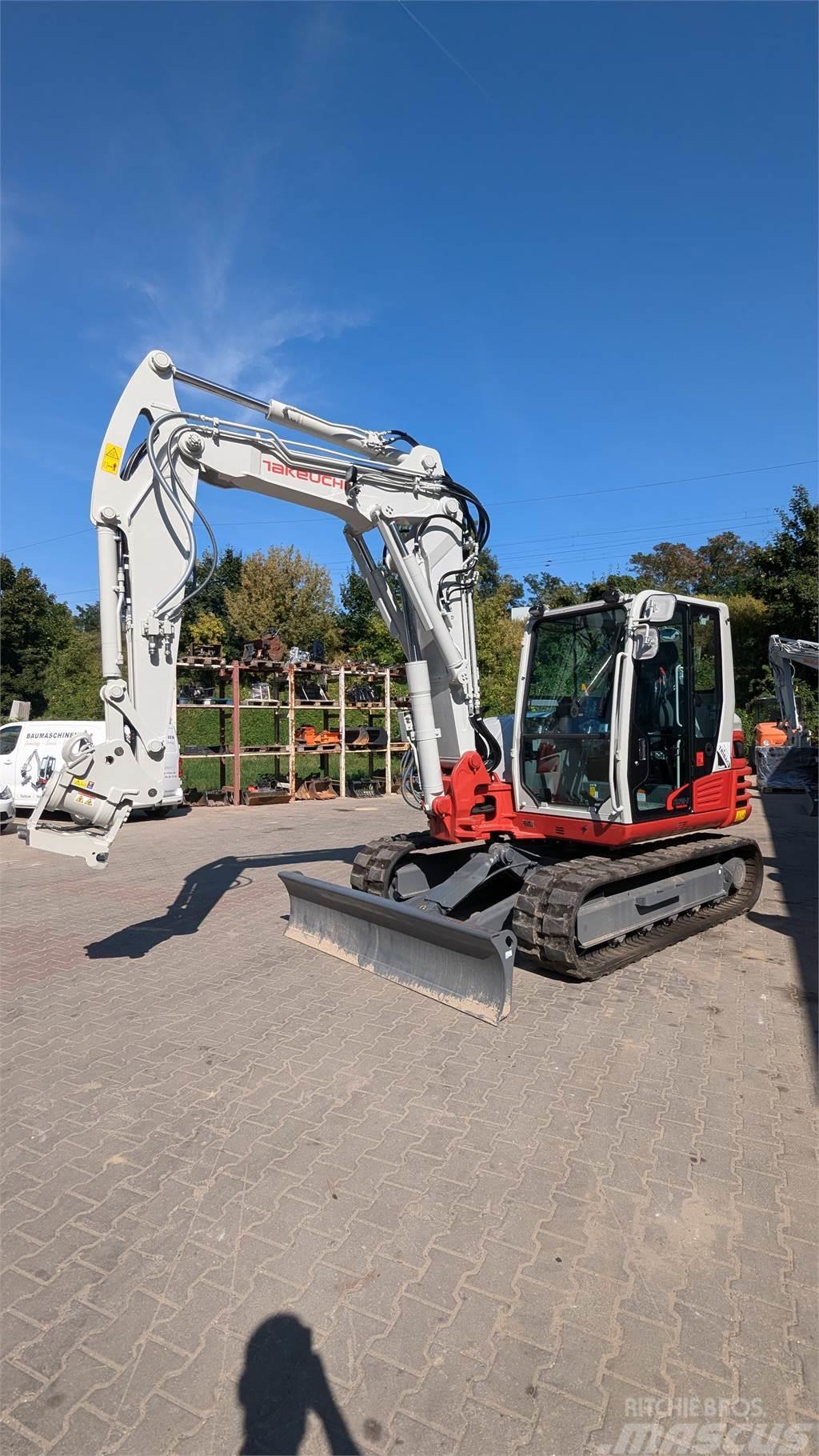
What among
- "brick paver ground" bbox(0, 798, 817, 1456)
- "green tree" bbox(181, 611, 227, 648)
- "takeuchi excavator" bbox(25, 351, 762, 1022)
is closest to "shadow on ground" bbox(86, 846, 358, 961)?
"brick paver ground" bbox(0, 798, 817, 1456)

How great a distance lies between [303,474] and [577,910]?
394 cm

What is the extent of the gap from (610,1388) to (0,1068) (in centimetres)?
366

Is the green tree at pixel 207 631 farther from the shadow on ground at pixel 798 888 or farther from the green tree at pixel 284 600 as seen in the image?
the shadow on ground at pixel 798 888

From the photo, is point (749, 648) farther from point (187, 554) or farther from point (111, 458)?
point (111, 458)

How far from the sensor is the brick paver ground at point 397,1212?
2283 mm

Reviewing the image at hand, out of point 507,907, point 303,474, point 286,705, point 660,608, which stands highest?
point 303,474

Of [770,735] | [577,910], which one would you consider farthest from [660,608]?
[770,735]

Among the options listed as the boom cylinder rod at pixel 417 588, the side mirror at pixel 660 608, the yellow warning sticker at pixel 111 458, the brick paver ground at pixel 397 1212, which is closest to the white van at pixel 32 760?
the boom cylinder rod at pixel 417 588

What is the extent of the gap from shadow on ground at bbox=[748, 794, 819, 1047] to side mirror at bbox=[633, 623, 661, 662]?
2.71 metres

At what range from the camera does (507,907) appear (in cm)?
589

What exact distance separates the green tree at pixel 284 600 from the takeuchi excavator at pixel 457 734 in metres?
29.5

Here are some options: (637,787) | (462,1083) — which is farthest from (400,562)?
(462,1083)

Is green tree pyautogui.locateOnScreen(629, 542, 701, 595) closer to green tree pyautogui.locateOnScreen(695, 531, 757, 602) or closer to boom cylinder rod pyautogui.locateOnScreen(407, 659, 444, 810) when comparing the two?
green tree pyautogui.locateOnScreen(695, 531, 757, 602)

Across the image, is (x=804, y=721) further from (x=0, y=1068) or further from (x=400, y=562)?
(x=0, y=1068)
